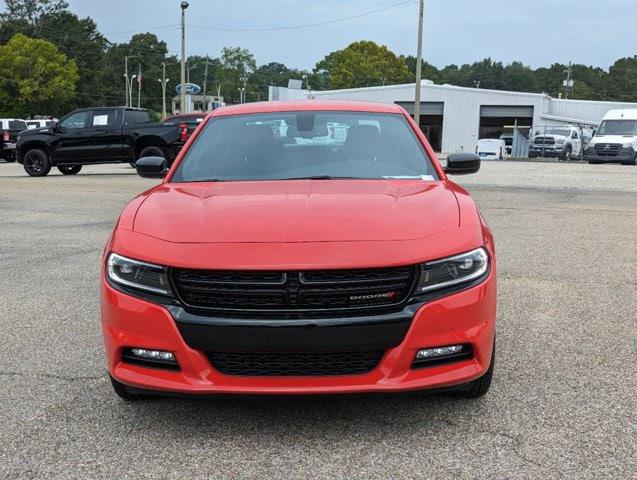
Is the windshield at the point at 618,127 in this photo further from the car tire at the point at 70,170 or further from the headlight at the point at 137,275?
the headlight at the point at 137,275

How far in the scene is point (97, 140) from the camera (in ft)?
60.0

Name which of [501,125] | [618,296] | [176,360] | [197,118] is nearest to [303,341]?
[176,360]

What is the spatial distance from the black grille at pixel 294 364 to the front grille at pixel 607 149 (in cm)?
2791

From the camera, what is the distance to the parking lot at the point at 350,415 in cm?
285

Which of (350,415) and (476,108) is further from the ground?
(476,108)

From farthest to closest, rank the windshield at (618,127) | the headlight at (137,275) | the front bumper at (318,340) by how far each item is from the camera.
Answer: the windshield at (618,127) < the headlight at (137,275) < the front bumper at (318,340)

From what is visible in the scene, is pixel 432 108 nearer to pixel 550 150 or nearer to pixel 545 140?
pixel 545 140

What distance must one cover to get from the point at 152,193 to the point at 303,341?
4.97 feet

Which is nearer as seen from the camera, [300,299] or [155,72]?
[300,299]

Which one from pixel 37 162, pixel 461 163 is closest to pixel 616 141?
pixel 37 162

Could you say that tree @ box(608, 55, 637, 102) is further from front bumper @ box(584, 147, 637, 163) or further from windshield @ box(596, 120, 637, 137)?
front bumper @ box(584, 147, 637, 163)

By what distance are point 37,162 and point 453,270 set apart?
709 inches

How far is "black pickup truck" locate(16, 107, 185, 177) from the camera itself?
703 inches

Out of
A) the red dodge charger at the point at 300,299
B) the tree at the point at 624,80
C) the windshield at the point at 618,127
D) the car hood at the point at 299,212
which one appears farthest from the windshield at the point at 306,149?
the tree at the point at 624,80
